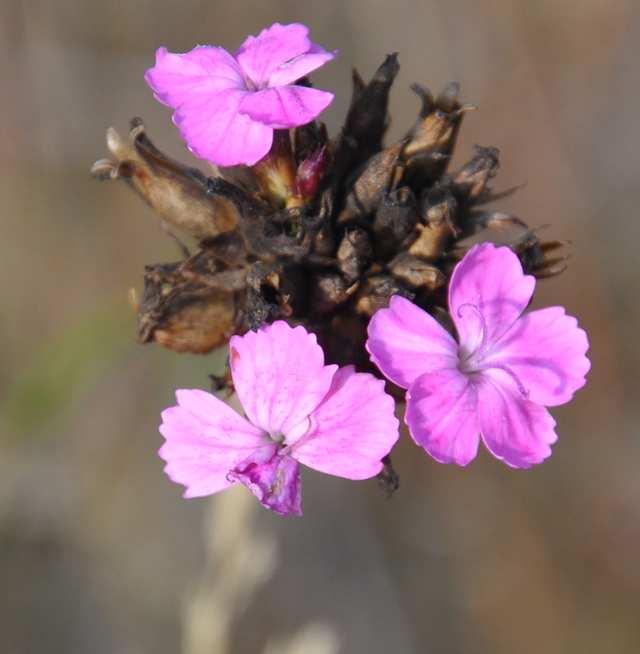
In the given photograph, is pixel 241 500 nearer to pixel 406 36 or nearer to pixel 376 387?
pixel 376 387

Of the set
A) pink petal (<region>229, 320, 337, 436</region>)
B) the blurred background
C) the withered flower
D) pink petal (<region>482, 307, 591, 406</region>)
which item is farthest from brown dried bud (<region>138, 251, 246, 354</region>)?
the blurred background

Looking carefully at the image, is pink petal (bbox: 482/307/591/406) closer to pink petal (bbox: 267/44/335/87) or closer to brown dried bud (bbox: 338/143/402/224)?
brown dried bud (bbox: 338/143/402/224)

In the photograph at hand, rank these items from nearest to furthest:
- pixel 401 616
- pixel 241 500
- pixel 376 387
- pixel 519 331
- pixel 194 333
Answer: 1. pixel 376 387
2. pixel 519 331
3. pixel 194 333
4. pixel 241 500
5. pixel 401 616

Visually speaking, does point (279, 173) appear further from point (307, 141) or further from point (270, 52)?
point (270, 52)

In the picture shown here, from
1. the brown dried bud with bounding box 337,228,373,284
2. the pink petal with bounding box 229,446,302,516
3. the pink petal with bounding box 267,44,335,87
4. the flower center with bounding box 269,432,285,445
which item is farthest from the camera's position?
the brown dried bud with bounding box 337,228,373,284

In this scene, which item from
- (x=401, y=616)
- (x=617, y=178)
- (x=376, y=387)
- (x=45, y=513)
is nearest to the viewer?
(x=376, y=387)

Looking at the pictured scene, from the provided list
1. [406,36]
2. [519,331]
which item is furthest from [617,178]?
[519,331]

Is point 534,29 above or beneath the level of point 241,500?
above
